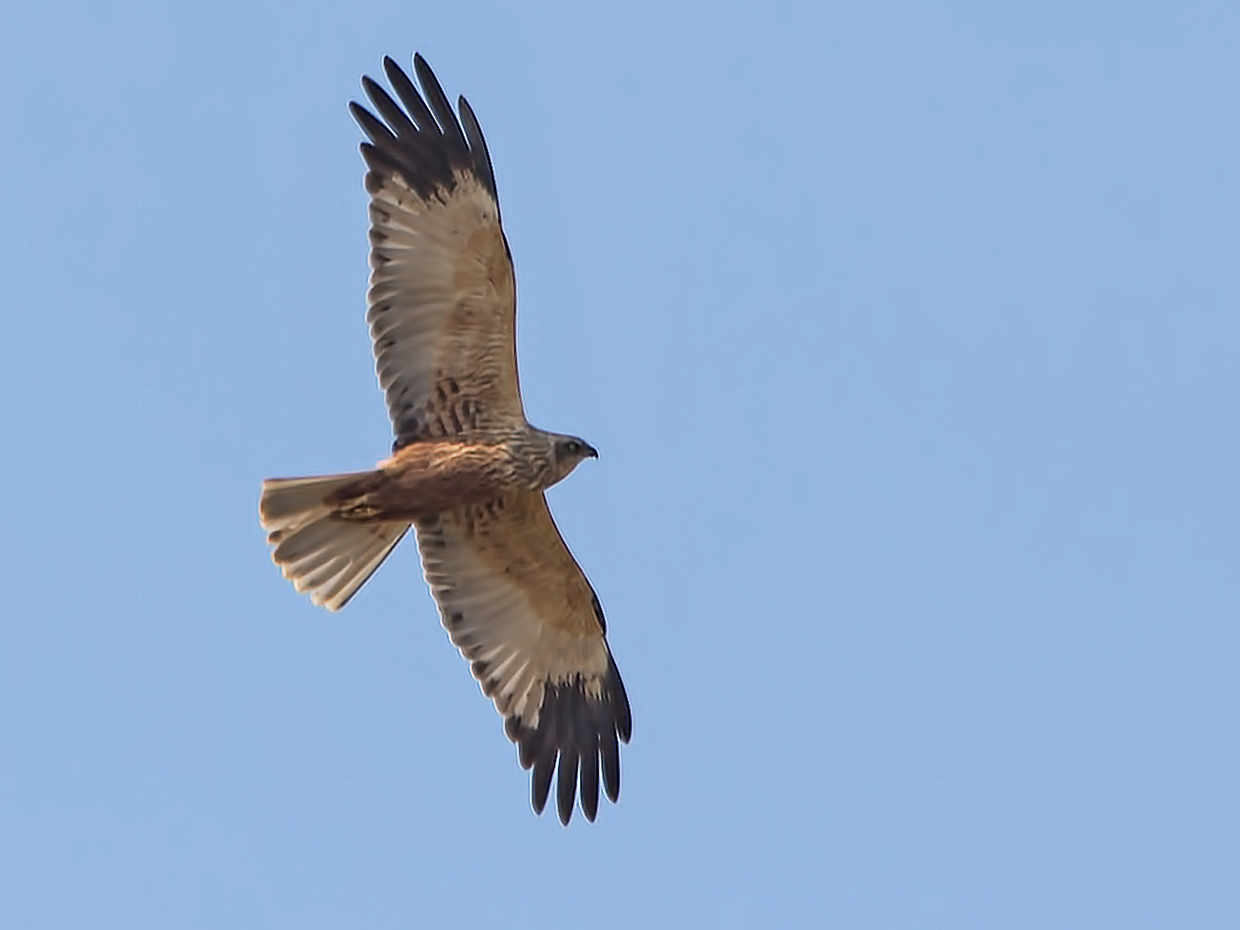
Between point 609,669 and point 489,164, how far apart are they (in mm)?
3330

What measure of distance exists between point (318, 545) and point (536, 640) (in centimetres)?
162

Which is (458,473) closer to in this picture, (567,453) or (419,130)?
(567,453)

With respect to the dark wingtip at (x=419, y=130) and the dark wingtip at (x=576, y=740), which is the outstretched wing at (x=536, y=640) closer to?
the dark wingtip at (x=576, y=740)

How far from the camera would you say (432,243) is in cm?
1393

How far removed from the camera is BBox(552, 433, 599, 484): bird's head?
14.3m

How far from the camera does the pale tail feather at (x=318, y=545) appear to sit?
560 inches

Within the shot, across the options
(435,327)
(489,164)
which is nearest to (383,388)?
(435,327)

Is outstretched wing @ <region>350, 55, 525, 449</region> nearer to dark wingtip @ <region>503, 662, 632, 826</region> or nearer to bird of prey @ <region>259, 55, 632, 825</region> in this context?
bird of prey @ <region>259, 55, 632, 825</region>

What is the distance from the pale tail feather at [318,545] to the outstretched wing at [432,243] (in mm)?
906

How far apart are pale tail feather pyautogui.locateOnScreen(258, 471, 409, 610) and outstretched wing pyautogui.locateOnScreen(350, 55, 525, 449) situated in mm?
906

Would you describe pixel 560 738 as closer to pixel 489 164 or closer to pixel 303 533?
pixel 303 533

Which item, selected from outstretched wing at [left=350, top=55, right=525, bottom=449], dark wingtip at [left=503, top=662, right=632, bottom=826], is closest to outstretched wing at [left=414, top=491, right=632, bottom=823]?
dark wingtip at [left=503, top=662, right=632, bottom=826]

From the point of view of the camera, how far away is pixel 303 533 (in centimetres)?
1432

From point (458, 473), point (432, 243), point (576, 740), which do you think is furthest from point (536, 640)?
point (432, 243)
